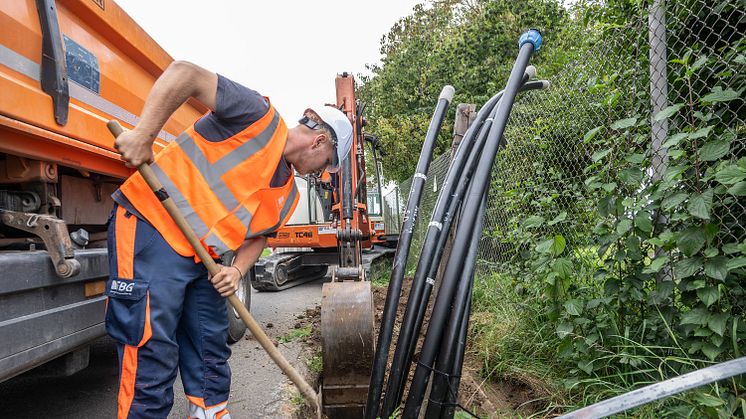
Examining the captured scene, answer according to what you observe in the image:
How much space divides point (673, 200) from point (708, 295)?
422mm

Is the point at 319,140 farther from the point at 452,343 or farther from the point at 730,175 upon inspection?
the point at 730,175

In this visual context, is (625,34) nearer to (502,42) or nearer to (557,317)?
(557,317)

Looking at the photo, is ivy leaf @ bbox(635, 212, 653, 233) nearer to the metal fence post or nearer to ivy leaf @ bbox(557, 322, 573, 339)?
the metal fence post

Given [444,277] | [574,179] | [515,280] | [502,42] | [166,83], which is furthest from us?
[502,42]

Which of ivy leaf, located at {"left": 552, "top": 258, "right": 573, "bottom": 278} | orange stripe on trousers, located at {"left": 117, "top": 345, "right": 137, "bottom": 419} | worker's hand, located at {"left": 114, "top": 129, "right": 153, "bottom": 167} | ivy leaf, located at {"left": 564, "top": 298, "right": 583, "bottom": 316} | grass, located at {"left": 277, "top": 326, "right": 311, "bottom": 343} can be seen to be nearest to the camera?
worker's hand, located at {"left": 114, "top": 129, "right": 153, "bottom": 167}

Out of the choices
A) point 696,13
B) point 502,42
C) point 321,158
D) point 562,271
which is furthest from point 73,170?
point 502,42

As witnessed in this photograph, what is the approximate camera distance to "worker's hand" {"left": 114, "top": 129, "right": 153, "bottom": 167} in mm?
1621

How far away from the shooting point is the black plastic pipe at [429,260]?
2172 mm

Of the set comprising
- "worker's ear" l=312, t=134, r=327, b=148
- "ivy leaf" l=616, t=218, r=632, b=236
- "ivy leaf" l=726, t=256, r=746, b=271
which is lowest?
"ivy leaf" l=726, t=256, r=746, b=271

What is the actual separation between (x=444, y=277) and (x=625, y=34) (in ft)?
6.08

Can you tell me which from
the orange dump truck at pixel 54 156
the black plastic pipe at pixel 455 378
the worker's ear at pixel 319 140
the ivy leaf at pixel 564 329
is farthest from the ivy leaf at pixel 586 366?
the orange dump truck at pixel 54 156

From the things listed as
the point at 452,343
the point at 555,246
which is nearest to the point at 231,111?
the point at 452,343

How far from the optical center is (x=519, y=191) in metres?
3.63

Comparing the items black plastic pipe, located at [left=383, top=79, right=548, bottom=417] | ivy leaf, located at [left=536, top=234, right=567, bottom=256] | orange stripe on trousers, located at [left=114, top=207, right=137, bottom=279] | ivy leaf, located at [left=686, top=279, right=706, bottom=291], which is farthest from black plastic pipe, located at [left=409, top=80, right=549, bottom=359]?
orange stripe on trousers, located at [left=114, top=207, right=137, bottom=279]
